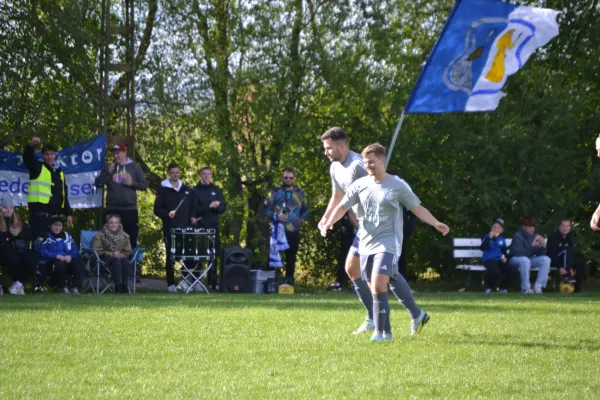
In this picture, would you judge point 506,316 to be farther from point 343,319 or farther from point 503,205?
point 503,205

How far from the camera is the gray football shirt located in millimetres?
10438

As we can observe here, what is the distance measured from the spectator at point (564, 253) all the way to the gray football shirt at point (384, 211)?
12.2 metres

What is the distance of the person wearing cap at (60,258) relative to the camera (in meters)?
18.8

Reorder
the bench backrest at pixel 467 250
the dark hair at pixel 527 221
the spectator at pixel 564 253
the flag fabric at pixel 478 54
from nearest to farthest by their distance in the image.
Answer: the flag fabric at pixel 478 54
the dark hair at pixel 527 221
the spectator at pixel 564 253
the bench backrest at pixel 467 250

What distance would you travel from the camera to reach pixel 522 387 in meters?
7.48

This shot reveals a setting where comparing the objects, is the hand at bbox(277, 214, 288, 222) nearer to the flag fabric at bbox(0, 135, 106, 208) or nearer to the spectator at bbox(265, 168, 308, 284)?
the spectator at bbox(265, 168, 308, 284)

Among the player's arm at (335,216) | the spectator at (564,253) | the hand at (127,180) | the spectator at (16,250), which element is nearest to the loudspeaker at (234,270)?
the hand at (127,180)

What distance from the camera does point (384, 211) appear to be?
10.5 meters

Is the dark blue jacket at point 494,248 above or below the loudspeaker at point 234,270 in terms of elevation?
above

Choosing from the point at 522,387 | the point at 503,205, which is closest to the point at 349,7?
the point at 503,205

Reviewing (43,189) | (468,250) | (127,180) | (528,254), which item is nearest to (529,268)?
(528,254)

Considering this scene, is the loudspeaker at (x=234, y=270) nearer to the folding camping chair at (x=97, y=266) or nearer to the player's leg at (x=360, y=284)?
the folding camping chair at (x=97, y=266)

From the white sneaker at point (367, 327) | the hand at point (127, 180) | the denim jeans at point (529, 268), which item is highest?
the hand at point (127, 180)

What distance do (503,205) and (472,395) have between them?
17.0 meters
